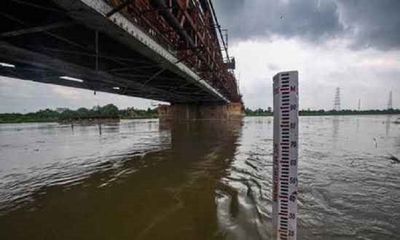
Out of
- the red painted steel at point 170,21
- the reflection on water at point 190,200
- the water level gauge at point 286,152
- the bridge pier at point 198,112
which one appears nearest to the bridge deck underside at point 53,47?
the red painted steel at point 170,21

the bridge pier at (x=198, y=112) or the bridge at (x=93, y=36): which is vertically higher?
the bridge at (x=93, y=36)

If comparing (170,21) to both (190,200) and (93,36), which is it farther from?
(190,200)

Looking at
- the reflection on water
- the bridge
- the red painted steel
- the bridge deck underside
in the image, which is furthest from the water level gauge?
the bridge deck underside

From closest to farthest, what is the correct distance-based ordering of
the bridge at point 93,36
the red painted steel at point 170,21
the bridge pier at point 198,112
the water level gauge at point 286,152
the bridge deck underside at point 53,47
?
the water level gauge at point 286,152 < the bridge at point 93,36 < the bridge deck underside at point 53,47 < the red painted steel at point 170,21 < the bridge pier at point 198,112

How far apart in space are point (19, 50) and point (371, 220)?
1016 centimetres

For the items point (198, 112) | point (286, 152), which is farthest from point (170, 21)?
point (198, 112)

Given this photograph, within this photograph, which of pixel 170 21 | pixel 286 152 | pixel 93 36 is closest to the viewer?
pixel 286 152

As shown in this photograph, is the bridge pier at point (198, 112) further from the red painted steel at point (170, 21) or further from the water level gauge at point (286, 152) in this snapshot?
the water level gauge at point (286, 152)

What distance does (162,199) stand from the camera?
607 centimetres

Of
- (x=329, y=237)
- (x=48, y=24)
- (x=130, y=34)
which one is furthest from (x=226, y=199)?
(x=48, y=24)

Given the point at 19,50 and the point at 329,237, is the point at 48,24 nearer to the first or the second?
the point at 19,50

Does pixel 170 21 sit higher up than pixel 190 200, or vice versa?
pixel 170 21

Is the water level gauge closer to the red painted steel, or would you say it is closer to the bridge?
the bridge

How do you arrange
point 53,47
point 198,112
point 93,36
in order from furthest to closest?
point 198,112, point 53,47, point 93,36
